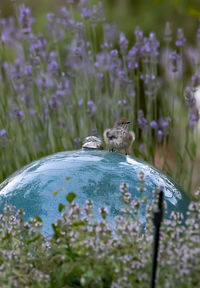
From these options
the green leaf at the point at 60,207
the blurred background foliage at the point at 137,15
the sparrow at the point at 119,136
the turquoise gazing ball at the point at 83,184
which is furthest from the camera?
the blurred background foliage at the point at 137,15

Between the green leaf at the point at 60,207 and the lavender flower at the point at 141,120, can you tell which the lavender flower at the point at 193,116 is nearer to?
the lavender flower at the point at 141,120

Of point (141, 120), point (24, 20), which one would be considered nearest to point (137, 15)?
point (24, 20)

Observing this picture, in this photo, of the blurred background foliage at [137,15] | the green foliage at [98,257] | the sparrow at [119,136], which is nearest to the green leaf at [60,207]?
the green foliage at [98,257]

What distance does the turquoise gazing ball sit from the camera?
2.41 m

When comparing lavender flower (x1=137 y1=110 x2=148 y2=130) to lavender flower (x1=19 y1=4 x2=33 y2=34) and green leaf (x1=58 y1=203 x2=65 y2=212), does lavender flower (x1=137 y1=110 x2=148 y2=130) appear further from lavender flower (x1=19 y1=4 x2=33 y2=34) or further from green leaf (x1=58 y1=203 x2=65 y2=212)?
green leaf (x1=58 y1=203 x2=65 y2=212)

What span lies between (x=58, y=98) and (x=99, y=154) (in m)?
1.26

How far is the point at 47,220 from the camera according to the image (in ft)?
7.91

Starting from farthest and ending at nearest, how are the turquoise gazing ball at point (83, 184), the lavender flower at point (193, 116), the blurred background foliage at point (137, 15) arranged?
1. the blurred background foliage at point (137, 15)
2. the lavender flower at point (193, 116)
3. the turquoise gazing ball at point (83, 184)

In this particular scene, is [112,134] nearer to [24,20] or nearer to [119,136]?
[119,136]

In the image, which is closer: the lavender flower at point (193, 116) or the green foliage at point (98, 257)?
the green foliage at point (98, 257)

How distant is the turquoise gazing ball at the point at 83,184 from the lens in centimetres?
241

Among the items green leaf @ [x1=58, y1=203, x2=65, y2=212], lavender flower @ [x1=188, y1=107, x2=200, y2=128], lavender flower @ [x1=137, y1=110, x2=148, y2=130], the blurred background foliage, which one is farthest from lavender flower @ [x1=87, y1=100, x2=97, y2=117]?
the blurred background foliage

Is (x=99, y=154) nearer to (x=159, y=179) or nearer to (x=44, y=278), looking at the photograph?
(x=159, y=179)

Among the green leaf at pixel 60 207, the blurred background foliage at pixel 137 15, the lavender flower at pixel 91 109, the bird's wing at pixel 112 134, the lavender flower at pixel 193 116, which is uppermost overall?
the bird's wing at pixel 112 134
